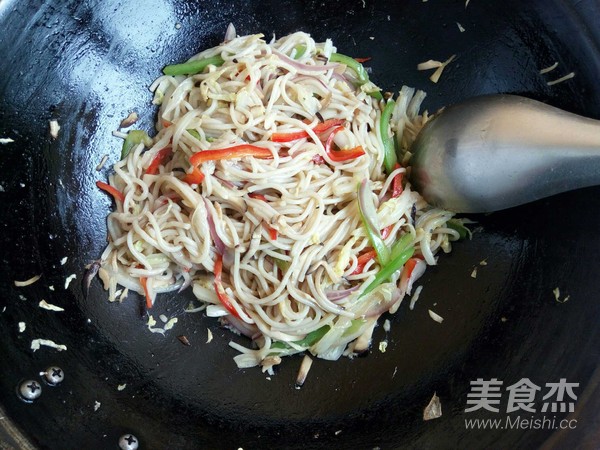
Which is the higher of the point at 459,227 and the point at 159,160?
the point at 159,160

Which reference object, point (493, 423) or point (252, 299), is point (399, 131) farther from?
point (493, 423)

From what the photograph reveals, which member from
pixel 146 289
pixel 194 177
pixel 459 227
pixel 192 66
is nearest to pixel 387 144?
pixel 459 227

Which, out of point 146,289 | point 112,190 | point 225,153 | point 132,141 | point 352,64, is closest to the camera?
point 225,153

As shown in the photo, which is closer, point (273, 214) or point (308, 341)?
point (273, 214)

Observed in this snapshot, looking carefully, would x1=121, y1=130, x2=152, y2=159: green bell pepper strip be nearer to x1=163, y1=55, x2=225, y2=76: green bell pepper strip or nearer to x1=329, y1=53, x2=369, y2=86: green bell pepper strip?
x1=163, y1=55, x2=225, y2=76: green bell pepper strip

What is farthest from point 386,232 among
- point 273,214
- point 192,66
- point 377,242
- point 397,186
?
point 192,66

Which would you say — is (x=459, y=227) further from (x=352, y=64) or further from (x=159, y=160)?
(x=159, y=160)

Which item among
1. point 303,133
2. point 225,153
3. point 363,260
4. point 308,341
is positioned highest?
point 225,153

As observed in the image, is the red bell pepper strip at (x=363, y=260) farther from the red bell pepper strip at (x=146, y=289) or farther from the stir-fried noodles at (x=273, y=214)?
the red bell pepper strip at (x=146, y=289)

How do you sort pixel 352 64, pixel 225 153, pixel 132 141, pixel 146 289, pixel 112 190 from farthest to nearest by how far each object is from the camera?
1. pixel 352 64
2. pixel 132 141
3. pixel 112 190
4. pixel 146 289
5. pixel 225 153
